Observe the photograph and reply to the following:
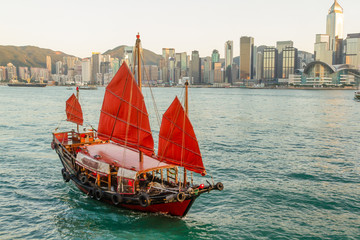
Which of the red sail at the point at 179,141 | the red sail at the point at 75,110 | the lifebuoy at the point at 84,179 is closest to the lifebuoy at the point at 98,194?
the lifebuoy at the point at 84,179

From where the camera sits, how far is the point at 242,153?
32.4 metres

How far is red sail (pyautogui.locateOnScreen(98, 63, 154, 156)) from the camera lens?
1786 cm

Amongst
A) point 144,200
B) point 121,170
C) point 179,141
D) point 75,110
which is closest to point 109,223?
point 144,200

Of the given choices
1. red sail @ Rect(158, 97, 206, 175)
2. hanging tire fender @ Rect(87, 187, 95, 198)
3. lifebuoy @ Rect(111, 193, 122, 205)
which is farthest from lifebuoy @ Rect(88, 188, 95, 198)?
red sail @ Rect(158, 97, 206, 175)

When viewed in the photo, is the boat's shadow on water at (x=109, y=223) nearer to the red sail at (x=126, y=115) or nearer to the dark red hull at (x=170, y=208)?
the dark red hull at (x=170, y=208)

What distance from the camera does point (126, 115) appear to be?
18531mm

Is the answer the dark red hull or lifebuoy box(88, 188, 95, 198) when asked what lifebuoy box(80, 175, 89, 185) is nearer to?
lifebuoy box(88, 188, 95, 198)

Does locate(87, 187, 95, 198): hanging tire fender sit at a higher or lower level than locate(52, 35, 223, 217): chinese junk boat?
lower

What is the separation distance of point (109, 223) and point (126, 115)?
6159 mm

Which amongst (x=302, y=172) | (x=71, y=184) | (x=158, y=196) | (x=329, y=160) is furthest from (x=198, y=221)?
(x=329, y=160)

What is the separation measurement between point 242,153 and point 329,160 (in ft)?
27.2

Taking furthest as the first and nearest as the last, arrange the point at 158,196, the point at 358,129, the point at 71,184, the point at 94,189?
the point at 358,129
the point at 71,184
the point at 94,189
the point at 158,196

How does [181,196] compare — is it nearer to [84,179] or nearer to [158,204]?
[158,204]

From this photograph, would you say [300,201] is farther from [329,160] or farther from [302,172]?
[329,160]
